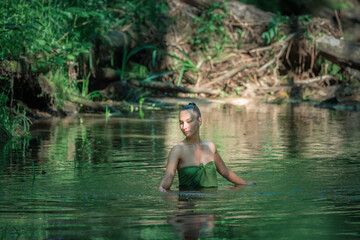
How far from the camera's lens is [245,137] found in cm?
1057

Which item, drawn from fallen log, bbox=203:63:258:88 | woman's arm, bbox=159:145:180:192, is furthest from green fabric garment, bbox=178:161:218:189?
fallen log, bbox=203:63:258:88

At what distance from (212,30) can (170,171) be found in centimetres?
1636

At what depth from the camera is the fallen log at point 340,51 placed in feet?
58.1

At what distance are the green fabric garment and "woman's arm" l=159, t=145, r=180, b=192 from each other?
13 cm

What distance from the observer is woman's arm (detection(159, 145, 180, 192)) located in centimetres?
605

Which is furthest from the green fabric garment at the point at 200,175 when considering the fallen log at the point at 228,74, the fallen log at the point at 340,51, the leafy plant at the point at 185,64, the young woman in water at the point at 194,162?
the leafy plant at the point at 185,64

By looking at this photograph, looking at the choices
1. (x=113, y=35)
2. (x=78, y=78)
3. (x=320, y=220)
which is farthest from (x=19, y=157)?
(x=113, y=35)

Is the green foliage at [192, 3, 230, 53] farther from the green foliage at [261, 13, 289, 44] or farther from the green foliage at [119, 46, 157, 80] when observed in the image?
the green foliage at [119, 46, 157, 80]

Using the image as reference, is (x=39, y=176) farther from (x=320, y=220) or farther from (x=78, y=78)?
(x=78, y=78)

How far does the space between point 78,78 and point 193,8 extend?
26.2 feet

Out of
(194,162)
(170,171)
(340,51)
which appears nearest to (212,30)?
(340,51)

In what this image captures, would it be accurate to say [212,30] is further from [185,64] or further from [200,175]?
[200,175]

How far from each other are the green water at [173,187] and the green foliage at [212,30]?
395 inches

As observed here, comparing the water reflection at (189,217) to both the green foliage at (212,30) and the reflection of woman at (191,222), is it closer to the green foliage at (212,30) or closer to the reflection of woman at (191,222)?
the reflection of woman at (191,222)
